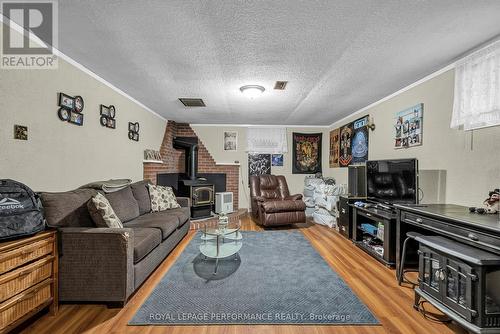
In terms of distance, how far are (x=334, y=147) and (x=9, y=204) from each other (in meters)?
5.57

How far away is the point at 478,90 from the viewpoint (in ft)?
7.27

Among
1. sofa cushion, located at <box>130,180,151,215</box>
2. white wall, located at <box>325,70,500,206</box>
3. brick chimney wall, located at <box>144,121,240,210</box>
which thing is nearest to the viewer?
white wall, located at <box>325,70,500,206</box>

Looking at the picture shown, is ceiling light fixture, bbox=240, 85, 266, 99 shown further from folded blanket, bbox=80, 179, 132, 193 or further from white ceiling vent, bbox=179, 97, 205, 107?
folded blanket, bbox=80, 179, 132, 193

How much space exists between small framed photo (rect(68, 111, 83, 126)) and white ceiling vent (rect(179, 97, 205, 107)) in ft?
5.00

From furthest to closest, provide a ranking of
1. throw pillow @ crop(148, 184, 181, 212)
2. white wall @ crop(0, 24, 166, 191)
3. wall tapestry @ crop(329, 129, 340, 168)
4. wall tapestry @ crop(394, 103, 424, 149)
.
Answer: wall tapestry @ crop(329, 129, 340, 168)
throw pillow @ crop(148, 184, 181, 212)
wall tapestry @ crop(394, 103, 424, 149)
white wall @ crop(0, 24, 166, 191)

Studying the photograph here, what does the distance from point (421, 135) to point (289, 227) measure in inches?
105

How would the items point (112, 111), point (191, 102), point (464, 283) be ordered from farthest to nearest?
point (191, 102), point (112, 111), point (464, 283)

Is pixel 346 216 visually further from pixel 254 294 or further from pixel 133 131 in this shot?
pixel 133 131

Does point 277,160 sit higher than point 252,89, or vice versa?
point 252,89

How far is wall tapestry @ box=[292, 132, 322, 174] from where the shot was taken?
6.13m

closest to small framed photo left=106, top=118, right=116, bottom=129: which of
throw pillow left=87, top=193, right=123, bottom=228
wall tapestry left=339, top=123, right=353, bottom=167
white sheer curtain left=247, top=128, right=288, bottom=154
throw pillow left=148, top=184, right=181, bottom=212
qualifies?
throw pillow left=148, top=184, right=181, bottom=212

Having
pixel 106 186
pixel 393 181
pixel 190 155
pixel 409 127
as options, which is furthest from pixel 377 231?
pixel 190 155

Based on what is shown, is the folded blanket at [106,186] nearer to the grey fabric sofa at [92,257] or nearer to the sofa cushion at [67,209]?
the sofa cushion at [67,209]

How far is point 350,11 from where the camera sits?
65.9 inches
